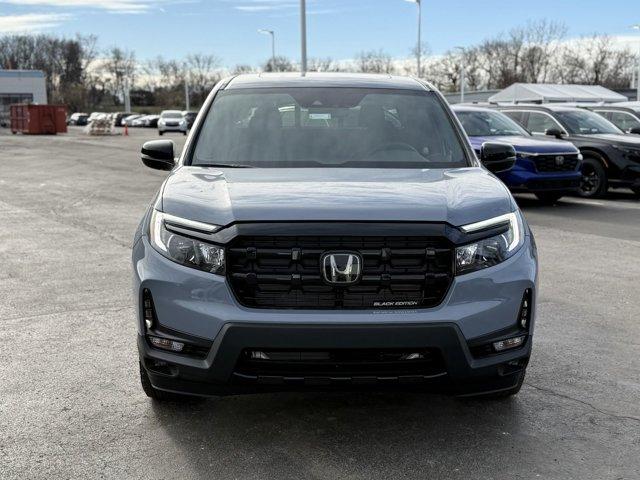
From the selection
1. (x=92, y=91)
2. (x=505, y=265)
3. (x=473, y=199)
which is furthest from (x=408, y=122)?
(x=92, y=91)

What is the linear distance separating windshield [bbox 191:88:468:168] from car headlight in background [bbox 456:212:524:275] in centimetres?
94

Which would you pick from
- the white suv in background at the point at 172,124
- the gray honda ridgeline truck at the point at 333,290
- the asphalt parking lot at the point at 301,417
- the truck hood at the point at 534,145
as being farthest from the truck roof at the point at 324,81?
the white suv in background at the point at 172,124

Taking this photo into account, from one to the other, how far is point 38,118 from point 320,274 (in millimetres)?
53858

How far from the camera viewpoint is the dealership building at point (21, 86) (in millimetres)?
80375

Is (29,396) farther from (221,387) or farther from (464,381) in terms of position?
(464,381)

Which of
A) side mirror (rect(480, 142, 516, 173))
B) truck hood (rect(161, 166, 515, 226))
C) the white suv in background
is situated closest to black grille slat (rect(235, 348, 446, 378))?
truck hood (rect(161, 166, 515, 226))

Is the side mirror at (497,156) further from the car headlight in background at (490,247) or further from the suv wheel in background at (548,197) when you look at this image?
the suv wheel in background at (548,197)

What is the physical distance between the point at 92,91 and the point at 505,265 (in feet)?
409

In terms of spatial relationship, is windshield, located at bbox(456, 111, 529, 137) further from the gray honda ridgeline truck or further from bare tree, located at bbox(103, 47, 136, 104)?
bare tree, located at bbox(103, 47, 136, 104)

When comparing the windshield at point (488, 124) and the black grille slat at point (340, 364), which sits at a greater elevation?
the windshield at point (488, 124)

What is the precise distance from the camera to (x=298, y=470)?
3443 mm

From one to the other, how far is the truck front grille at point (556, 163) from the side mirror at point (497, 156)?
7.96 meters

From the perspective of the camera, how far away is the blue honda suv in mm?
13078

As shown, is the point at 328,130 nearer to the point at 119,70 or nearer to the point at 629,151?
the point at 629,151
